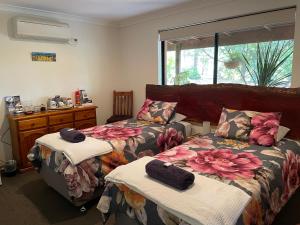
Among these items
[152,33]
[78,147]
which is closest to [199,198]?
[78,147]

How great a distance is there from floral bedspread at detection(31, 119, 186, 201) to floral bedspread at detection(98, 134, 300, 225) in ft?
1.35

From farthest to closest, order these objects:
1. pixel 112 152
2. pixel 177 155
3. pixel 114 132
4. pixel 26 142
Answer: pixel 26 142 → pixel 114 132 → pixel 112 152 → pixel 177 155

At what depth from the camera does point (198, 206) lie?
4.31 ft

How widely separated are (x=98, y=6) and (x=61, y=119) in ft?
5.63

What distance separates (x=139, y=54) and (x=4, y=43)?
2088 mm

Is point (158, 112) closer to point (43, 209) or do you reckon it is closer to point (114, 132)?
point (114, 132)

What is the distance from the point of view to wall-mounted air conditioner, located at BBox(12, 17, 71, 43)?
314 cm

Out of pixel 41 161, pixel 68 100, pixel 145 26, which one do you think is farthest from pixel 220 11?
pixel 41 161

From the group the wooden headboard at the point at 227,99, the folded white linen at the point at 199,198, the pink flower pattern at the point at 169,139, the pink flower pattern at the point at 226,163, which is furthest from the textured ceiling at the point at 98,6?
the folded white linen at the point at 199,198

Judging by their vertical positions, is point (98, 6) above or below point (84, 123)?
above

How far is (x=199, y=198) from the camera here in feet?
4.52

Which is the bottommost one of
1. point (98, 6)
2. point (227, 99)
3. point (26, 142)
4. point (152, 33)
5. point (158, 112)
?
point (26, 142)

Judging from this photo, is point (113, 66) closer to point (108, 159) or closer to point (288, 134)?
point (108, 159)

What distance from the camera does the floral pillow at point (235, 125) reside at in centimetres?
248
